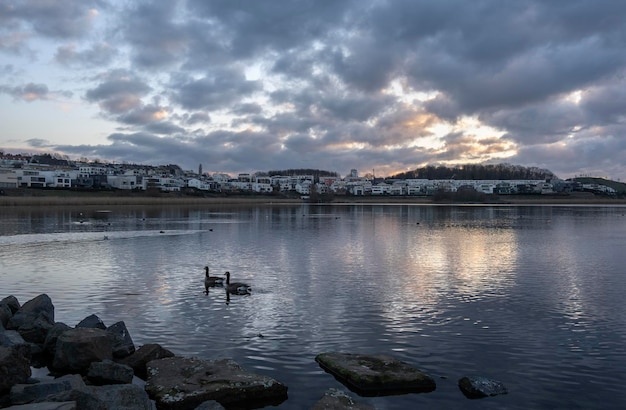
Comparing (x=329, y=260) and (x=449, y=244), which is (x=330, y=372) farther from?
(x=449, y=244)

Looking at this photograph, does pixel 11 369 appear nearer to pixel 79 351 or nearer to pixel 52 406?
pixel 79 351

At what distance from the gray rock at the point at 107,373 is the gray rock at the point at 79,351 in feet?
1.84

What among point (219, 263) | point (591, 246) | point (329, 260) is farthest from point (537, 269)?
point (219, 263)

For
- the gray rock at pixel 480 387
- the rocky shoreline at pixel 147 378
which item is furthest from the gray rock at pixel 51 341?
the gray rock at pixel 480 387

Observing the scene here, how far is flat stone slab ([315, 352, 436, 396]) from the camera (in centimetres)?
845

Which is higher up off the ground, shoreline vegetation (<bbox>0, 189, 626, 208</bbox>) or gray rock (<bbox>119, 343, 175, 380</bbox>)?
shoreline vegetation (<bbox>0, 189, 626, 208</bbox>)

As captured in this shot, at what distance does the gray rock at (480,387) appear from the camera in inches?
322

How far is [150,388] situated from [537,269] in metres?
17.3

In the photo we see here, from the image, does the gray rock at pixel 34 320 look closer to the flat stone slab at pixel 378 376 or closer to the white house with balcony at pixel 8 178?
the flat stone slab at pixel 378 376

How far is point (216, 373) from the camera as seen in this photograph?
8.53 metres

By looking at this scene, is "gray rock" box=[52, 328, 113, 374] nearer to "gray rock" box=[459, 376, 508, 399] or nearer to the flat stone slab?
the flat stone slab

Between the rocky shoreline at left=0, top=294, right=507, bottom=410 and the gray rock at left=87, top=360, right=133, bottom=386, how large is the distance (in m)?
0.02

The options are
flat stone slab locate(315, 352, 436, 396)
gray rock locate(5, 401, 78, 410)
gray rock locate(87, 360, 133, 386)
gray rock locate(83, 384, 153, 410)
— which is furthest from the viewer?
gray rock locate(87, 360, 133, 386)

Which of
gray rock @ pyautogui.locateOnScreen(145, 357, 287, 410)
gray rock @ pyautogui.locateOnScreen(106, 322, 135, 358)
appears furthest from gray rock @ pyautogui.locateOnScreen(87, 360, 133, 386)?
gray rock @ pyautogui.locateOnScreen(106, 322, 135, 358)
